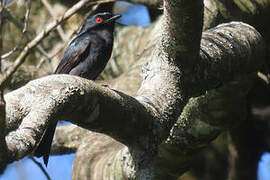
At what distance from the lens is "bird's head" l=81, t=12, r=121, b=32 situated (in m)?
6.20

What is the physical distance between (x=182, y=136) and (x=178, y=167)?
344mm

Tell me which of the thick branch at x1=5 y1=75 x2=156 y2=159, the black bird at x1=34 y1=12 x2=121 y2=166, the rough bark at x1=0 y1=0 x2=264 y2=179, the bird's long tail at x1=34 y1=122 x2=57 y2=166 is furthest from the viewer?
the black bird at x1=34 y1=12 x2=121 y2=166

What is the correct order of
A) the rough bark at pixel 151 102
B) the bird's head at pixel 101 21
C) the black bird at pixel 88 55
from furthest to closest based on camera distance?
1. the bird's head at pixel 101 21
2. the black bird at pixel 88 55
3. the rough bark at pixel 151 102

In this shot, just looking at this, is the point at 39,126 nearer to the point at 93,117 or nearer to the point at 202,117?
the point at 93,117

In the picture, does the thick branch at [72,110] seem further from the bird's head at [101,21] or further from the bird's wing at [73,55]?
the bird's head at [101,21]

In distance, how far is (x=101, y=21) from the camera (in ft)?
20.5

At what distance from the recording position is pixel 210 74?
151 inches

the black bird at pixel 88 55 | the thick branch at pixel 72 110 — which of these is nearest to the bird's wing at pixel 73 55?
the black bird at pixel 88 55

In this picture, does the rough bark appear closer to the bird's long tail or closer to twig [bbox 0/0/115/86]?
twig [bbox 0/0/115/86]

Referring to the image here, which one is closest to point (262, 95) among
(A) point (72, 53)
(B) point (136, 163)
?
(A) point (72, 53)

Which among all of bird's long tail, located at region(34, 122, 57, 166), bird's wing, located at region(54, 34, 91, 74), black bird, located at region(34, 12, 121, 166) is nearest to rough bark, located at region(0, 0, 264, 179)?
bird's long tail, located at region(34, 122, 57, 166)

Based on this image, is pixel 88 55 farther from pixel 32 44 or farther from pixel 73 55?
pixel 32 44

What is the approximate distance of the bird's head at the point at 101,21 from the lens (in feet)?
20.4

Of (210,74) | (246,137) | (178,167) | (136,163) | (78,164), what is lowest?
(246,137)
